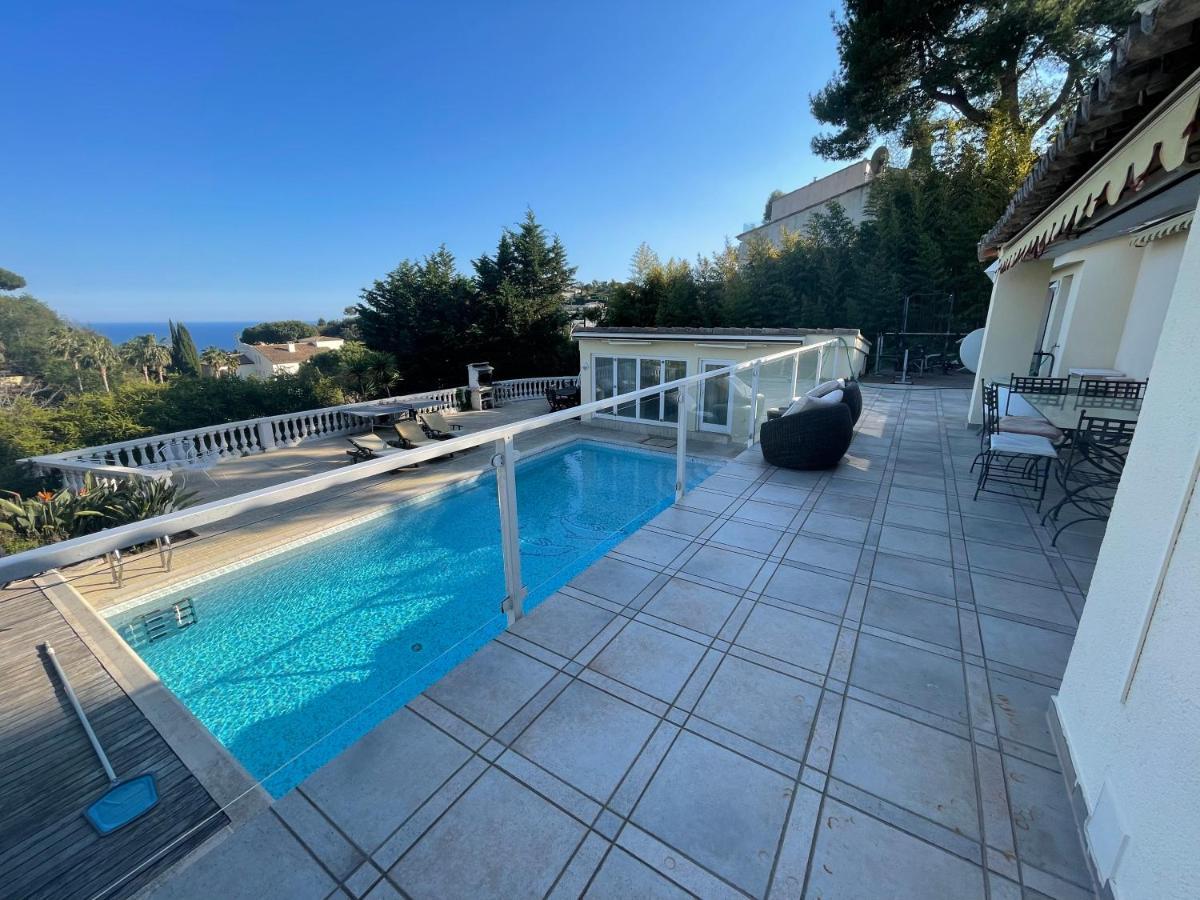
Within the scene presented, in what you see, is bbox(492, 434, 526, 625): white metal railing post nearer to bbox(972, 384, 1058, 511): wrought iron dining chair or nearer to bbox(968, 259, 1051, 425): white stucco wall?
bbox(972, 384, 1058, 511): wrought iron dining chair

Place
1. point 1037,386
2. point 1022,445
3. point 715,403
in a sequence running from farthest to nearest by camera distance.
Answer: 1. point 715,403
2. point 1037,386
3. point 1022,445

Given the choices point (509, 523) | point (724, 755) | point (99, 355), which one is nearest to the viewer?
point (724, 755)

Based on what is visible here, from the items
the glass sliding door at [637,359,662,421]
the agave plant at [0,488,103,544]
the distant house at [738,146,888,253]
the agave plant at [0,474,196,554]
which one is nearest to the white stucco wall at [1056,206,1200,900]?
the agave plant at [0,474,196,554]

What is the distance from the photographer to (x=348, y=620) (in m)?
4.35

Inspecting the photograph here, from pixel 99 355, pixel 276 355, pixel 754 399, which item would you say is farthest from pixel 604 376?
pixel 276 355

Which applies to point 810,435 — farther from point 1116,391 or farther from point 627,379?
point 627,379

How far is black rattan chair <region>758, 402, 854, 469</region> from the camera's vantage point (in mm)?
4688

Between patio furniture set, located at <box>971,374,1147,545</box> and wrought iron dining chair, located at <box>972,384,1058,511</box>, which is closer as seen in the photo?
patio furniture set, located at <box>971,374,1147,545</box>

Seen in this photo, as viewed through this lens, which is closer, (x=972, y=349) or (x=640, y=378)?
(x=972, y=349)

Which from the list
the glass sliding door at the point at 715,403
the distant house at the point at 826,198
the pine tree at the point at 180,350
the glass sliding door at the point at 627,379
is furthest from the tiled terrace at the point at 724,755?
the pine tree at the point at 180,350

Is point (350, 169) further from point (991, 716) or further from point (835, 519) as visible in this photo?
point (991, 716)

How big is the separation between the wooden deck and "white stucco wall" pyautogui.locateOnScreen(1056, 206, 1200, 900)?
8.96ft

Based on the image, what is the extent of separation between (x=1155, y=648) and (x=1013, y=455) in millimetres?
4119

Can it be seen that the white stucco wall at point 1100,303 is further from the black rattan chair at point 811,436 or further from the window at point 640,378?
the window at point 640,378
